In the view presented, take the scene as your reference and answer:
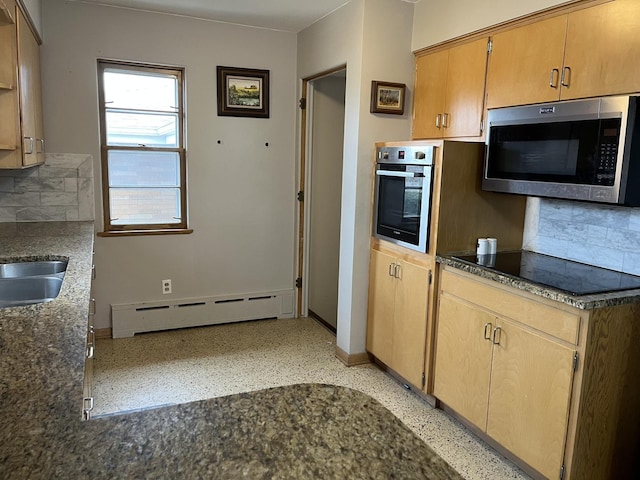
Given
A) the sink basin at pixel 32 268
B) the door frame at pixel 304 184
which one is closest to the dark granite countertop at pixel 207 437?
the sink basin at pixel 32 268

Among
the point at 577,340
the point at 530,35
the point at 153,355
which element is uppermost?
the point at 530,35

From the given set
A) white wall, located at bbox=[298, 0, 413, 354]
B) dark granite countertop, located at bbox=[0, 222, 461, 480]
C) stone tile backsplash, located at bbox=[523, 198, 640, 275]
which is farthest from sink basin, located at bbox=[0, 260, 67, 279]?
stone tile backsplash, located at bbox=[523, 198, 640, 275]

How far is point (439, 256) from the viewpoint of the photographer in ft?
8.96

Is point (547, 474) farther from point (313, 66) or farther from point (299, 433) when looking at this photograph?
point (313, 66)

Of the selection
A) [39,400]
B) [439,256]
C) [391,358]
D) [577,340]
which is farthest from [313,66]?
[39,400]

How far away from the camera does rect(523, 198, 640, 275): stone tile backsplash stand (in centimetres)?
233

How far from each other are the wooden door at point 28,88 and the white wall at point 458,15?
2328 mm

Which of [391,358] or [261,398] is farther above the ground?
[261,398]

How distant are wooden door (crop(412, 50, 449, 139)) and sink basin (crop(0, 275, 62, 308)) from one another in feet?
7.70

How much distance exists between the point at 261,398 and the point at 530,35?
2342 millimetres

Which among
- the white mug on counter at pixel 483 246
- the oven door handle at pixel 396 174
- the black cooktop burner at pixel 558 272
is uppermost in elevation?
the oven door handle at pixel 396 174

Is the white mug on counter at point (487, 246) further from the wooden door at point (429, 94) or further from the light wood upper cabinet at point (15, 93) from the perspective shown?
the light wood upper cabinet at point (15, 93)

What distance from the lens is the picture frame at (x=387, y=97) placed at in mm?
3207

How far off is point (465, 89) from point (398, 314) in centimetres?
143
